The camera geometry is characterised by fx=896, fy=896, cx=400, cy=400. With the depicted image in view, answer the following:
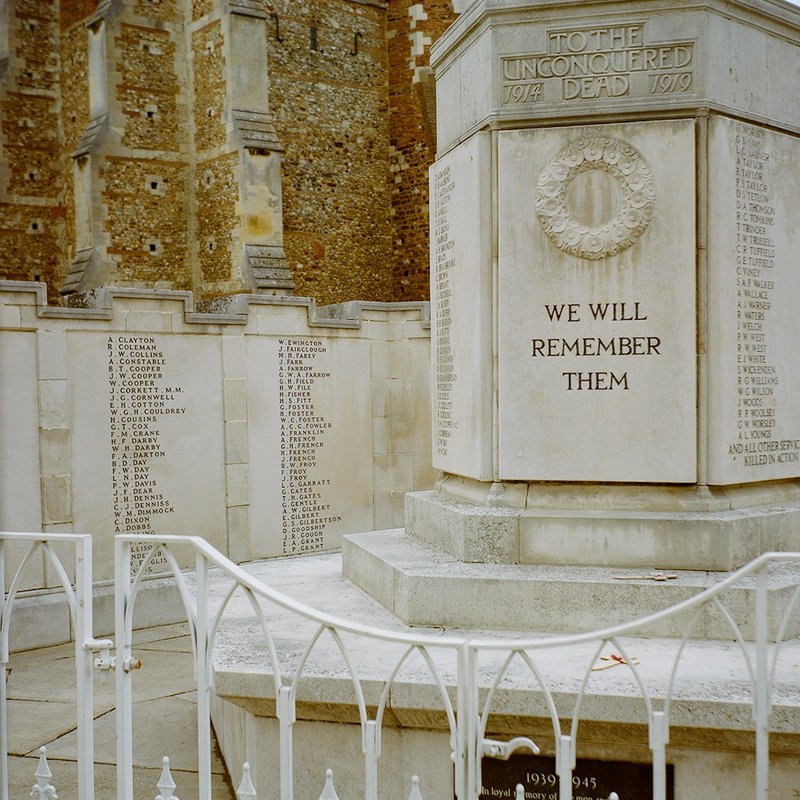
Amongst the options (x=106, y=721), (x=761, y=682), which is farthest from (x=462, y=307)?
(x=106, y=721)

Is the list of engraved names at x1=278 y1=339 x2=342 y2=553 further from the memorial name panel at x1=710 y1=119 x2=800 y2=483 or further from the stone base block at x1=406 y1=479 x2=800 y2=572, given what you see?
the memorial name panel at x1=710 y1=119 x2=800 y2=483

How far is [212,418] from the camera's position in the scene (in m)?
6.96

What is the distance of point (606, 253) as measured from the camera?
4125mm

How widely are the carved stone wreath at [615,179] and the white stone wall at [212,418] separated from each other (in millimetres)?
3472

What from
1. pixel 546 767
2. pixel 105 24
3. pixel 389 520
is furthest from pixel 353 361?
pixel 105 24

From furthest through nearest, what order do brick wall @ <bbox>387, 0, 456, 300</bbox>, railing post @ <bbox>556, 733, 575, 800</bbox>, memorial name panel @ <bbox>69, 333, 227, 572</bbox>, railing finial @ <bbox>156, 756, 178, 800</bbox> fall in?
brick wall @ <bbox>387, 0, 456, 300</bbox>
memorial name panel @ <bbox>69, 333, 227, 572</bbox>
railing finial @ <bbox>156, 756, 178, 800</bbox>
railing post @ <bbox>556, 733, 575, 800</bbox>

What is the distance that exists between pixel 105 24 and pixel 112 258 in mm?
4048

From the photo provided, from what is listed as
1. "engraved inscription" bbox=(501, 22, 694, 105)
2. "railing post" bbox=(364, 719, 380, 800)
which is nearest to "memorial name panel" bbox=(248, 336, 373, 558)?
"engraved inscription" bbox=(501, 22, 694, 105)

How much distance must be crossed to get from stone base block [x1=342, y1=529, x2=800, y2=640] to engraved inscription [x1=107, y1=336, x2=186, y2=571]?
3.01 metres

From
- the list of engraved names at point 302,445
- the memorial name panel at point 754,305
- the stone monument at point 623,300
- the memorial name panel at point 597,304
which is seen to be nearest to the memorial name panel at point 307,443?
the list of engraved names at point 302,445

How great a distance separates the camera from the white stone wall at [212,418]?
6.16 m

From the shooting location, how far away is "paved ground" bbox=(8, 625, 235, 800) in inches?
155

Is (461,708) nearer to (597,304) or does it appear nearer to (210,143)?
(597,304)

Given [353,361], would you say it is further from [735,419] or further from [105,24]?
[105,24]
